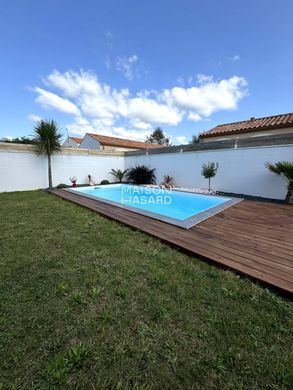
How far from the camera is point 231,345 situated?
1.40 m

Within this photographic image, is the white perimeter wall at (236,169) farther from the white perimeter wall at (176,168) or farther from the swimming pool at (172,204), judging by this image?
the swimming pool at (172,204)

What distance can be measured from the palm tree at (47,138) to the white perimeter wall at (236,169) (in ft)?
17.7

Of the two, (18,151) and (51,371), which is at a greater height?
(18,151)

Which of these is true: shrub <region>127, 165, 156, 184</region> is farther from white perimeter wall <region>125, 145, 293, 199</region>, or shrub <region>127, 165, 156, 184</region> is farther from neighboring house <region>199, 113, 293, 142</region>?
neighboring house <region>199, 113, 293, 142</region>

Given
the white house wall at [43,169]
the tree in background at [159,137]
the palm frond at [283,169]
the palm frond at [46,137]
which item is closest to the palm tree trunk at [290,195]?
the palm frond at [283,169]

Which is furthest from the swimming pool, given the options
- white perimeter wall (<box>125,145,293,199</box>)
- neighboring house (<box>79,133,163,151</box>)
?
neighboring house (<box>79,133,163,151</box>)

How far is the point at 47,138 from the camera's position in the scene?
8.75 m

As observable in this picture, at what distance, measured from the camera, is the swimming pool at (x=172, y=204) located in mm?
4512

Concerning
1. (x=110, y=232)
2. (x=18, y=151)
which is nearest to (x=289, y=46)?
(x=110, y=232)

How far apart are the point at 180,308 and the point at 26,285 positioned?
1675mm

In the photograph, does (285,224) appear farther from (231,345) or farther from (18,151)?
(18,151)

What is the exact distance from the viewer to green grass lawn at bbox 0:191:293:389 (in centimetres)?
121

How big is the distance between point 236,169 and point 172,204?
316 cm

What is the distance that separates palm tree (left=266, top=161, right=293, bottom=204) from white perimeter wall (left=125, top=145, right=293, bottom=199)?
467 millimetres
